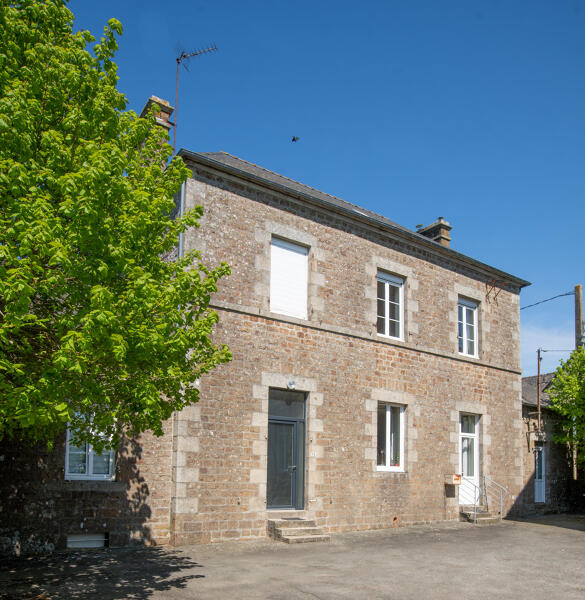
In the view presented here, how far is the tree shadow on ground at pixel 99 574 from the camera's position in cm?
674

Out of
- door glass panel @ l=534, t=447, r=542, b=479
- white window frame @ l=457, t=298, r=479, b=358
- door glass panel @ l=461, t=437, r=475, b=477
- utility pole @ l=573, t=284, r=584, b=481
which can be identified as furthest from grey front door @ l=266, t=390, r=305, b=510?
utility pole @ l=573, t=284, r=584, b=481

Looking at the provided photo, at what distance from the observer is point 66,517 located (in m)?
9.13

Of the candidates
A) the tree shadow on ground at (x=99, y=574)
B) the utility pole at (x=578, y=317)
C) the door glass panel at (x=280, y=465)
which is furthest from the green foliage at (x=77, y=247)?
the utility pole at (x=578, y=317)

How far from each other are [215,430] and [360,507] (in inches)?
145

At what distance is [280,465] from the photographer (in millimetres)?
11539

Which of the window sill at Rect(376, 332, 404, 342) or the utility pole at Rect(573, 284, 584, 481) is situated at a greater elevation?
the utility pole at Rect(573, 284, 584, 481)

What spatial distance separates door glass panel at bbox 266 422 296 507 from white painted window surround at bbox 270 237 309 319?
7.09ft

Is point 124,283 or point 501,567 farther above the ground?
point 124,283

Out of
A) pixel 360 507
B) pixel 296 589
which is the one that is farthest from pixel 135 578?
pixel 360 507

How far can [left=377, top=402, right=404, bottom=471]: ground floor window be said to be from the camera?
13195 millimetres

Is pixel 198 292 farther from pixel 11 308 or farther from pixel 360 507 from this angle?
pixel 360 507

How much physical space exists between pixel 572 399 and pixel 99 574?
49.5ft

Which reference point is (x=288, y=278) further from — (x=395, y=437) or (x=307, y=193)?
(x=395, y=437)

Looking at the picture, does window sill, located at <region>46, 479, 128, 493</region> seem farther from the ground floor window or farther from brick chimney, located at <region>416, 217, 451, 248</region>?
brick chimney, located at <region>416, 217, 451, 248</region>
